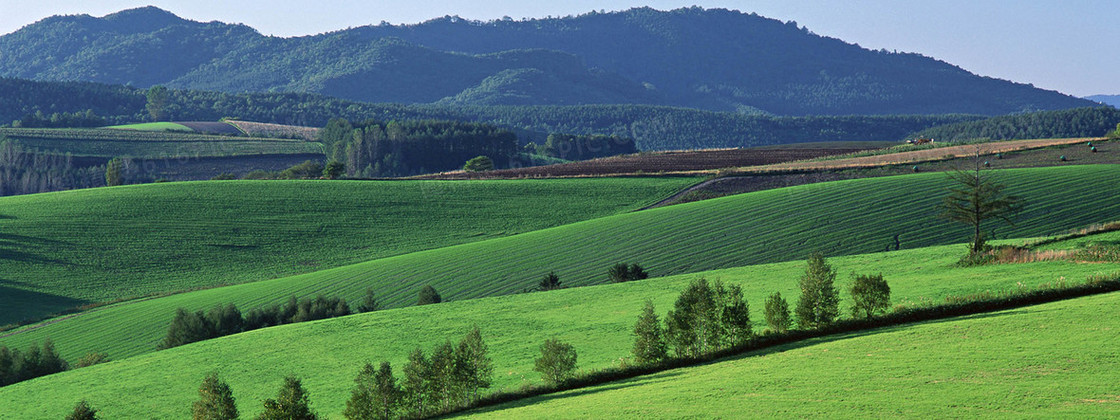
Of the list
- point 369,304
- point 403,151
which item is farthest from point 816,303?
Answer: point 403,151

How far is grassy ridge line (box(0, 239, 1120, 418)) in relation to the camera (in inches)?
1636

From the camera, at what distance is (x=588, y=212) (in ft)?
320

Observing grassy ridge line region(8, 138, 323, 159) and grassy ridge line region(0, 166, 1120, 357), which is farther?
grassy ridge line region(8, 138, 323, 159)

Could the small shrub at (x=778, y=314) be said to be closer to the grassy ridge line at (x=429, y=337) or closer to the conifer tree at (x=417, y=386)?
the grassy ridge line at (x=429, y=337)

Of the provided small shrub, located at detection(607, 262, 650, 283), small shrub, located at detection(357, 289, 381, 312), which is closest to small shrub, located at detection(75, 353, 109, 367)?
small shrub, located at detection(357, 289, 381, 312)

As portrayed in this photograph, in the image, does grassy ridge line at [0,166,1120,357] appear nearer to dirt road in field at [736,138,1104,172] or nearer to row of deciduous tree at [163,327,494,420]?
dirt road in field at [736,138,1104,172]

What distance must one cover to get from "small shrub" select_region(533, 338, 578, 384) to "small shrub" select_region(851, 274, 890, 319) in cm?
1193

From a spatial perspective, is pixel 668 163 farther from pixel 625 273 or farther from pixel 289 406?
pixel 289 406

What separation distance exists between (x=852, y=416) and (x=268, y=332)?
39.9 meters

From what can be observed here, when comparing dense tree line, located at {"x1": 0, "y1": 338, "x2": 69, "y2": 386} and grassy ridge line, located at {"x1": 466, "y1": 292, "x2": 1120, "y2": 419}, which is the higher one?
grassy ridge line, located at {"x1": 466, "y1": 292, "x2": 1120, "y2": 419}

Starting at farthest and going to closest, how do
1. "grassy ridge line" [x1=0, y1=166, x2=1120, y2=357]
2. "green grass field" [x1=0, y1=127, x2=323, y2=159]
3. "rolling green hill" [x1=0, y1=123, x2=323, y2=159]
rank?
"green grass field" [x1=0, y1=127, x2=323, y2=159] → "rolling green hill" [x1=0, y1=123, x2=323, y2=159] → "grassy ridge line" [x1=0, y1=166, x2=1120, y2=357]

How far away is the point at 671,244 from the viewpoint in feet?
239

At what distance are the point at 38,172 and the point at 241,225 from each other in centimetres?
7554


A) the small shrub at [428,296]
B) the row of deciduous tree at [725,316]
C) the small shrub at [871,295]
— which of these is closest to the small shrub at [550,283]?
the small shrub at [428,296]
